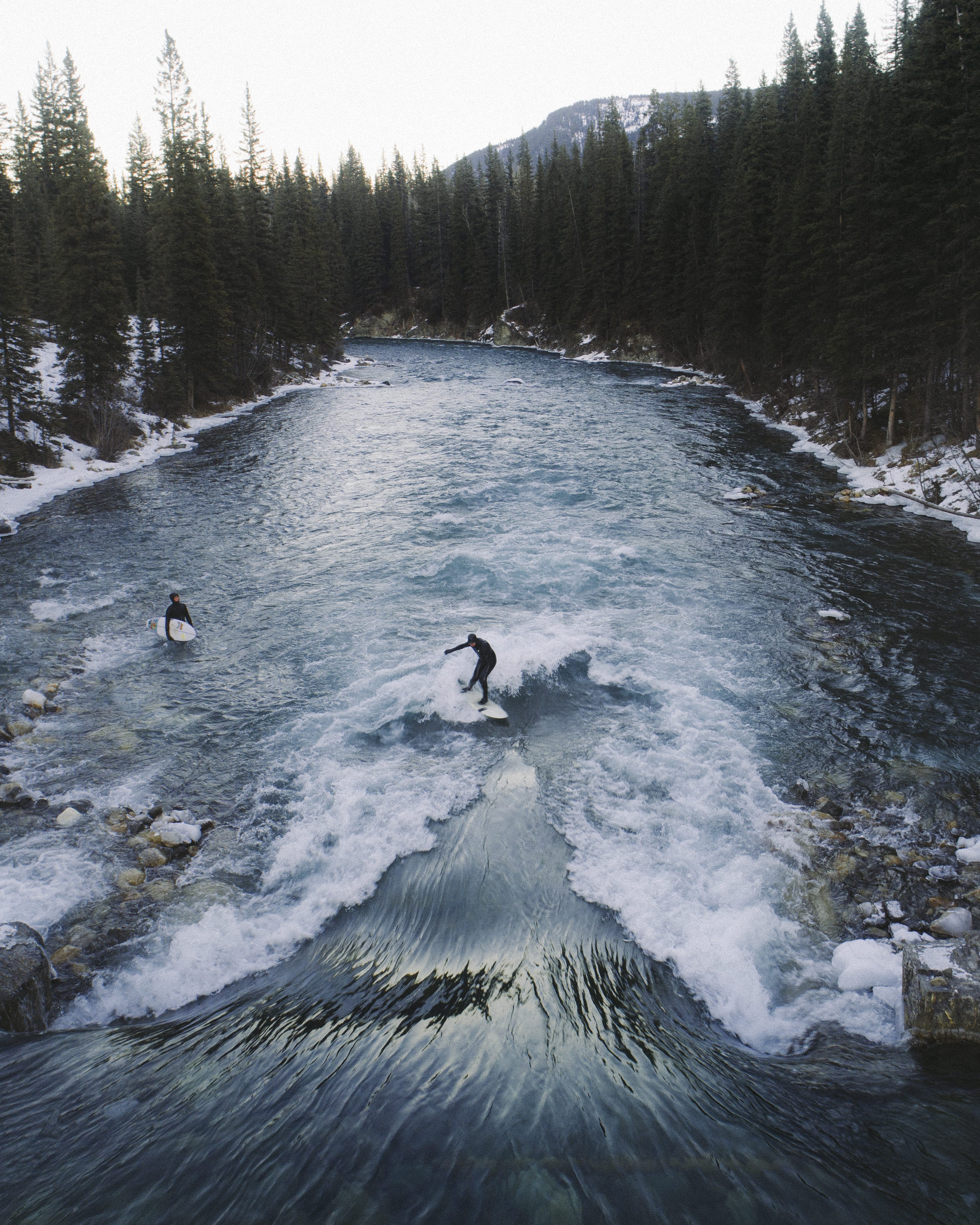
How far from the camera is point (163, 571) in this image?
21250mm

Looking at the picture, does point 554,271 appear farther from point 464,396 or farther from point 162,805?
point 162,805

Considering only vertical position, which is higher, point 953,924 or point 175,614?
point 175,614

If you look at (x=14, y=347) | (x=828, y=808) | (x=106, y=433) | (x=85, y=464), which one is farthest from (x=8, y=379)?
(x=828, y=808)

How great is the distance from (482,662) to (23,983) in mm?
8448

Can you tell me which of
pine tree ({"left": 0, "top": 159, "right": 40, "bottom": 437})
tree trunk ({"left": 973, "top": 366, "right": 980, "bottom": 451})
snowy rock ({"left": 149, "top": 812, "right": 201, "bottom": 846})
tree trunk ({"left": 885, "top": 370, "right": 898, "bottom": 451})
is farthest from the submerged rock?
tree trunk ({"left": 885, "top": 370, "right": 898, "bottom": 451})

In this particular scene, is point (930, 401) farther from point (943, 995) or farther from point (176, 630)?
point (176, 630)

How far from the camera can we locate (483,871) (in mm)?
9586

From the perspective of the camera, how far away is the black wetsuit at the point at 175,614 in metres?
16.3

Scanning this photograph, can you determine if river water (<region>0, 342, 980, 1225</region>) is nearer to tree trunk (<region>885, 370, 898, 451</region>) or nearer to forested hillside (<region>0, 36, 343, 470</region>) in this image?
tree trunk (<region>885, 370, 898, 451</region>)

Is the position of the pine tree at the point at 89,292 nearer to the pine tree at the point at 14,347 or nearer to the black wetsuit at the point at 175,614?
the pine tree at the point at 14,347

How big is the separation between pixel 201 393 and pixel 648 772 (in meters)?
45.4

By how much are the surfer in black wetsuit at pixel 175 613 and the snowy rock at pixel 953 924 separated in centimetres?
1520

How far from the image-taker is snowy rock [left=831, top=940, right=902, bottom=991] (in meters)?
7.52

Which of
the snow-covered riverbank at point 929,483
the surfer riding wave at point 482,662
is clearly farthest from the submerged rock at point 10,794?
the snow-covered riverbank at point 929,483
